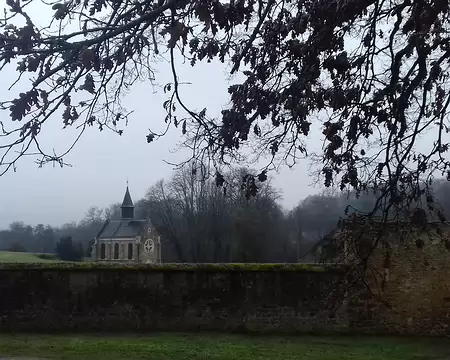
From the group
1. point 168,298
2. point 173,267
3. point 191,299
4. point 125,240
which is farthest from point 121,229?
point 191,299

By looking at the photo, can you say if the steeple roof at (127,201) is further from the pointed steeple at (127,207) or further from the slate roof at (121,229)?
the slate roof at (121,229)

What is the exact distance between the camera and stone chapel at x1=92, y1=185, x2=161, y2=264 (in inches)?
2319

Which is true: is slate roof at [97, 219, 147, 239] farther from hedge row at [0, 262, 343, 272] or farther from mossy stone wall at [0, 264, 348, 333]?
mossy stone wall at [0, 264, 348, 333]

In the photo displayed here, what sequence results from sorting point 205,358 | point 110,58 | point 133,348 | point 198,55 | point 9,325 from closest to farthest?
point 110,58 < point 198,55 < point 205,358 < point 133,348 < point 9,325

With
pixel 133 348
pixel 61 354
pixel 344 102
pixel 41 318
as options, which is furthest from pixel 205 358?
pixel 344 102

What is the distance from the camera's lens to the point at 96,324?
15.5 metres

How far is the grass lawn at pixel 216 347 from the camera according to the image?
38.8ft

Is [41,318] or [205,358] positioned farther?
[41,318]

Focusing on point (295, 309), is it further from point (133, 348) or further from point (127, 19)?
point (127, 19)

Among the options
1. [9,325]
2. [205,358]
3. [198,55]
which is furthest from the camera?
[9,325]

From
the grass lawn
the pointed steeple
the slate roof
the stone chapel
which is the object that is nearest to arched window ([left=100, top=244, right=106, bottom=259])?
the stone chapel

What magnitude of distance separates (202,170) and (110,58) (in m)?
1.49

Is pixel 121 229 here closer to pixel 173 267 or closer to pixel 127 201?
pixel 127 201

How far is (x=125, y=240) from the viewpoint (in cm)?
6091
